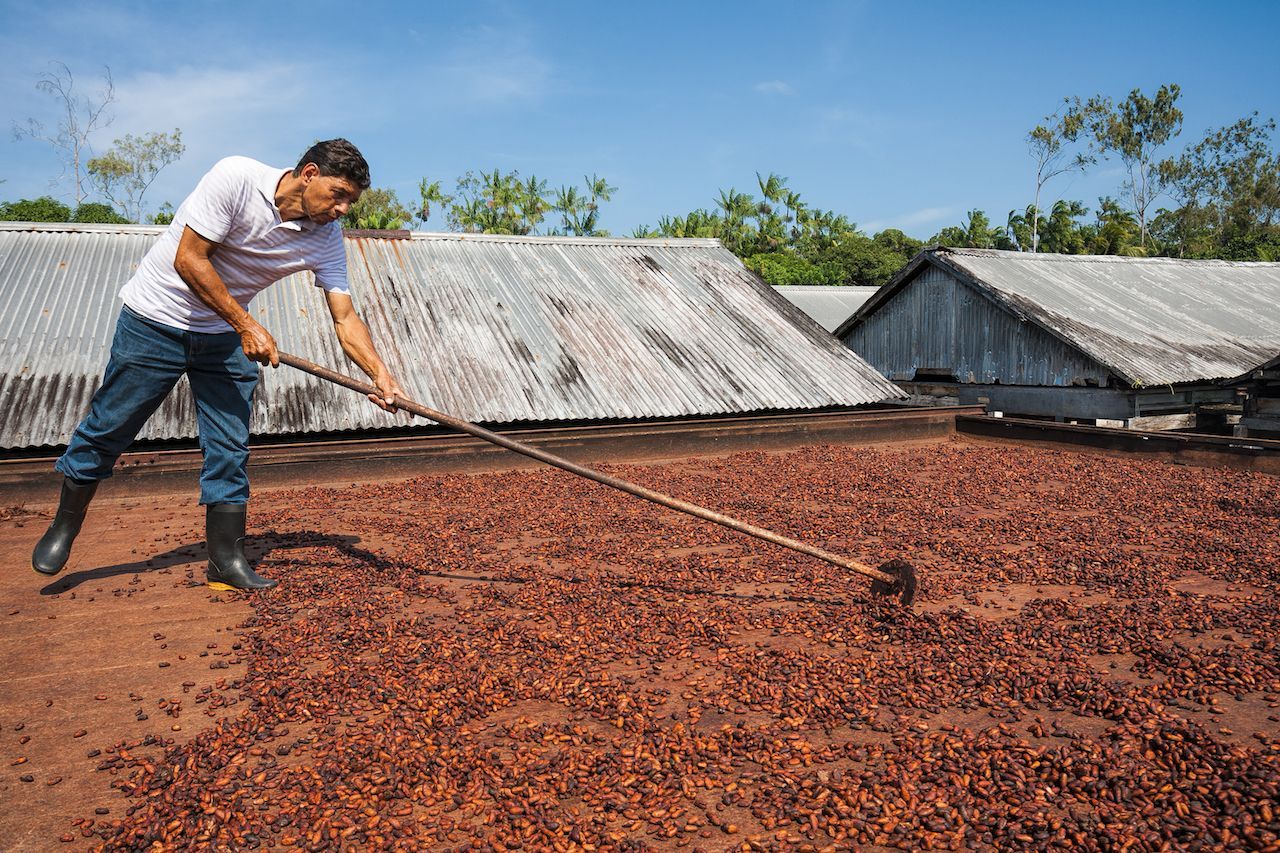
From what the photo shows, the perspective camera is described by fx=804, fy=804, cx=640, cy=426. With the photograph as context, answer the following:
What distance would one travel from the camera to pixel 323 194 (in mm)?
3582

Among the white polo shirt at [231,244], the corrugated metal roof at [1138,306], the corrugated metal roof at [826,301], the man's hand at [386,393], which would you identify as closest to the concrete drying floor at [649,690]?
the man's hand at [386,393]

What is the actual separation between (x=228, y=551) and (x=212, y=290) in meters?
1.36

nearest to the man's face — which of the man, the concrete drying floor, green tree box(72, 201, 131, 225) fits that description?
the man

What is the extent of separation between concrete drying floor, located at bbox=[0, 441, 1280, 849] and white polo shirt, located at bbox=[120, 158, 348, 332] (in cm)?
144

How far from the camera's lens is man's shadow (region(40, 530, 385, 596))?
432cm

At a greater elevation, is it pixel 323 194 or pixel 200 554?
pixel 323 194

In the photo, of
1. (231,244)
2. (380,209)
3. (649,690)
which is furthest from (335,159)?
(380,209)

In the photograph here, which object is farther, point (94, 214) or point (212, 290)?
point (94, 214)

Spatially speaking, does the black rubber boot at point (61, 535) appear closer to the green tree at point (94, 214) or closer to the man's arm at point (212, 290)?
the man's arm at point (212, 290)

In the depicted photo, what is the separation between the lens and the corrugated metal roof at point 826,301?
93.4 feet

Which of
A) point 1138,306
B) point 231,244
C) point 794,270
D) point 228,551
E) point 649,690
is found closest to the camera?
point 649,690

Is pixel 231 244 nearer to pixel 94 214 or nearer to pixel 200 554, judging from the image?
pixel 200 554

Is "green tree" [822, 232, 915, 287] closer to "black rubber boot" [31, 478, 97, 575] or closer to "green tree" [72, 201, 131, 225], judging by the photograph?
"green tree" [72, 201, 131, 225]

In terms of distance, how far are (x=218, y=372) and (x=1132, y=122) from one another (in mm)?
55388
